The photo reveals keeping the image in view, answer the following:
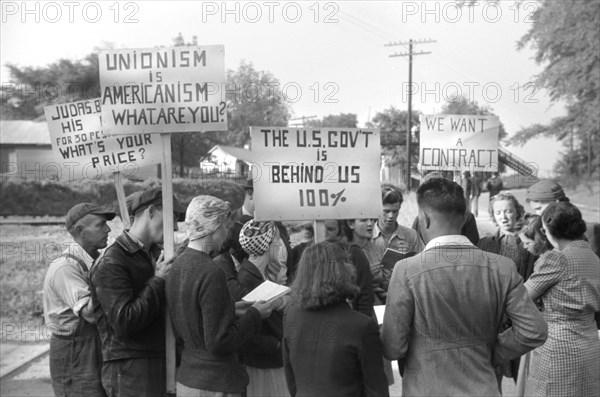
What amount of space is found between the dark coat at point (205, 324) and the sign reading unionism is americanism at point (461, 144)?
2.87 metres

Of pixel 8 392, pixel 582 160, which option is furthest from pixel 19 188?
pixel 582 160

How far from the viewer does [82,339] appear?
4266 millimetres

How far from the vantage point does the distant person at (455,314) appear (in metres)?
3.06

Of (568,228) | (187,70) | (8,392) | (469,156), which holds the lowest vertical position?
(8,392)

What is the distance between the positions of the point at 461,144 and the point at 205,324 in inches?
129

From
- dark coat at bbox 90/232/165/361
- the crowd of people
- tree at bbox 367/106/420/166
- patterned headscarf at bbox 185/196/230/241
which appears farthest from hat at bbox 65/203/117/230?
tree at bbox 367/106/420/166

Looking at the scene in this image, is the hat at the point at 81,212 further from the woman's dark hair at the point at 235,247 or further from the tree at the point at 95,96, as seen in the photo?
the tree at the point at 95,96

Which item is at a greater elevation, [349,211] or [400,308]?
[349,211]

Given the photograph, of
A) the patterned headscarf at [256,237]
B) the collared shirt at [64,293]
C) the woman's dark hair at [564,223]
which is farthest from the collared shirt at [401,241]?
the collared shirt at [64,293]

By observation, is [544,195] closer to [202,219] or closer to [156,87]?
[202,219]

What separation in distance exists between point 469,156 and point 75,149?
10.8ft

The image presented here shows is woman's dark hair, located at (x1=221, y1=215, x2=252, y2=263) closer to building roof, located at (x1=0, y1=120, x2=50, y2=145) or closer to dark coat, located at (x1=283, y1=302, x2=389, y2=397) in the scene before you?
dark coat, located at (x1=283, y1=302, x2=389, y2=397)

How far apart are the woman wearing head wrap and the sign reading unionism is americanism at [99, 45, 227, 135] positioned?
2.78 feet

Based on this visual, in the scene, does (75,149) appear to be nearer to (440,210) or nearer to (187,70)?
(187,70)
